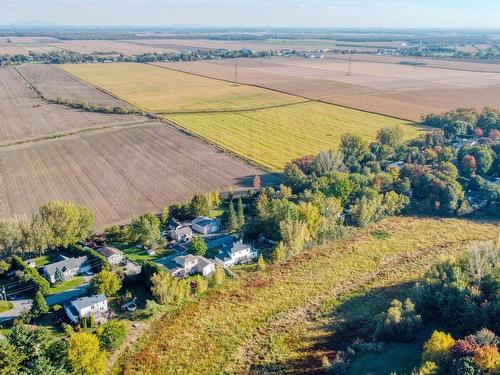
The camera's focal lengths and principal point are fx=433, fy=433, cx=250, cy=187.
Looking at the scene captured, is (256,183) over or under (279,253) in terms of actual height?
over

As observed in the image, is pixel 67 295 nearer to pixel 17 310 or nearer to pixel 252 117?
pixel 17 310

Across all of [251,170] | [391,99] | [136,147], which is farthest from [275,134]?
[391,99]

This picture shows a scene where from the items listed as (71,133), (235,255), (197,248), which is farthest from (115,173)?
(235,255)

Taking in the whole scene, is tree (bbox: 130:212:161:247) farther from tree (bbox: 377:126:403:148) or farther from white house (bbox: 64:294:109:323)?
tree (bbox: 377:126:403:148)

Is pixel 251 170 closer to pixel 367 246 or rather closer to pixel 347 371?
pixel 367 246

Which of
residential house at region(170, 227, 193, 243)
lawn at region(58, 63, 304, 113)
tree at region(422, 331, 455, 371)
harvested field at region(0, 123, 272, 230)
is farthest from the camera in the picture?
lawn at region(58, 63, 304, 113)

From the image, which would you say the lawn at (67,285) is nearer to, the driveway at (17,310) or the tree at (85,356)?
the driveway at (17,310)

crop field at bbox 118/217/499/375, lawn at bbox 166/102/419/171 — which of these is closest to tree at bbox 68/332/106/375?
crop field at bbox 118/217/499/375
